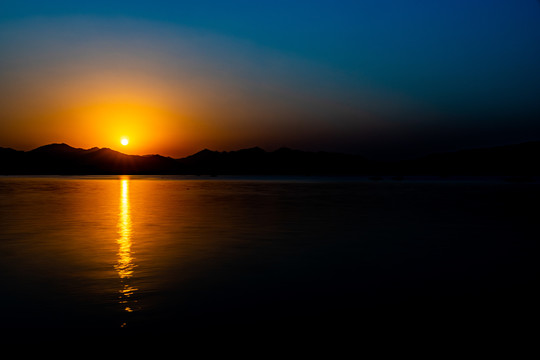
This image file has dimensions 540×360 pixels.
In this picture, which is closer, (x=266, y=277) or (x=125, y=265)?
(x=266, y=277)

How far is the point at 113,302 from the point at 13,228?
15.8m

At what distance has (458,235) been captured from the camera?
67.7ft

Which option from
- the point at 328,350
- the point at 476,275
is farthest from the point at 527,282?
the point at 328,350

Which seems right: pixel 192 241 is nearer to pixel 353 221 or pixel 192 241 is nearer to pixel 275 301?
pixel 275 301

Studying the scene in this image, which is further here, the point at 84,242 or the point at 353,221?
the point at 353,221

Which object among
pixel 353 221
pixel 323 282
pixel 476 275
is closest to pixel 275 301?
pixel 323 282

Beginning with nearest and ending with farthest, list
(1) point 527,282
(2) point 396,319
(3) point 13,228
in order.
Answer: (2) point 396,319, (1) point 527,282, (3) point 13,228

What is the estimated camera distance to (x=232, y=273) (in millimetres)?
12766

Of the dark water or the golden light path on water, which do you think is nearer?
the dark water

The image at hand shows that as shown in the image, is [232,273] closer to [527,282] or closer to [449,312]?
[449,312]

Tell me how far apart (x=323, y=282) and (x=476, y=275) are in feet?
14.1

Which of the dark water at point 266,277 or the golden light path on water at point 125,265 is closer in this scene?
the dark water at point 266,277

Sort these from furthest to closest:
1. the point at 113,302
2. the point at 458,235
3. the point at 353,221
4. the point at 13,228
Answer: the point at 353,221, the point at 13,228, the point at 458,235, the point at 113,302

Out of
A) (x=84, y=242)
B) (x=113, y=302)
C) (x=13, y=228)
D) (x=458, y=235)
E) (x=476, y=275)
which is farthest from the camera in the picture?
(x=13, y=228)
